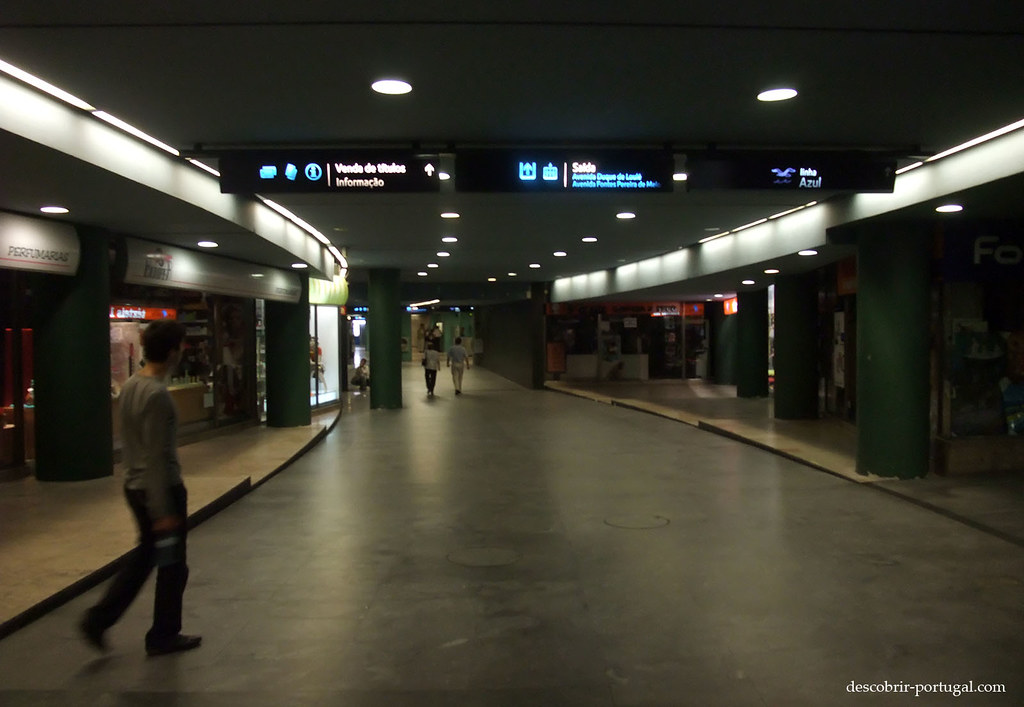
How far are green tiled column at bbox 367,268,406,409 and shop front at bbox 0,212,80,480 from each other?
10.5 m

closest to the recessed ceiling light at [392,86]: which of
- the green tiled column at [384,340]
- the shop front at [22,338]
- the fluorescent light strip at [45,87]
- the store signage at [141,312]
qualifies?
the fluorescent light strip at [45,87]

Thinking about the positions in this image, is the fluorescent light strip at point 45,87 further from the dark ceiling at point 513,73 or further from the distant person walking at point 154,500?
the distant person walking at point 154,500

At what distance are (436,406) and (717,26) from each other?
55.9 feet

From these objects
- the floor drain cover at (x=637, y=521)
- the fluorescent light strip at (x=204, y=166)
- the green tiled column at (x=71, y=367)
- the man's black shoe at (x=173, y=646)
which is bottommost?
the floor drain cover at (x=637, y=521)

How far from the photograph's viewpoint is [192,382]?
13758 mm

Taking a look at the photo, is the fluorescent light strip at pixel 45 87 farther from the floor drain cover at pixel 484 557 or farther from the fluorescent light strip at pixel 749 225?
the fluorescent light strip at pixel 749 225

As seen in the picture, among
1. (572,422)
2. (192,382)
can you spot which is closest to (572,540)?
(192,382)

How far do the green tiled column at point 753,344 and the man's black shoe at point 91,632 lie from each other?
19.0m

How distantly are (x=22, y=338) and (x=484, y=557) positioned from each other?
7.00 m

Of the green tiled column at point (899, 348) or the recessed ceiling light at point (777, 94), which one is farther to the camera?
the green tiled column at point (899, 348)

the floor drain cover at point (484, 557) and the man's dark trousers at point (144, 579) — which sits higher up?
the man's dark trousers at point (144, 579)

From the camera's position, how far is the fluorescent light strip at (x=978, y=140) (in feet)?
23.4

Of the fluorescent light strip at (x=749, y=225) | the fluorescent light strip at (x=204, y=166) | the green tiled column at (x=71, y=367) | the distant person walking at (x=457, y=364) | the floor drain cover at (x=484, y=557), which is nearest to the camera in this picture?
the floor drain cover at (x=484, y=557)

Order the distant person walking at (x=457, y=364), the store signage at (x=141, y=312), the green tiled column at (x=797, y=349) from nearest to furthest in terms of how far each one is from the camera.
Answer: the store signage at (x=141, y=312) → the green tiled column at (x=797, y=349) → the distant person walking at (x=457, y=364)
